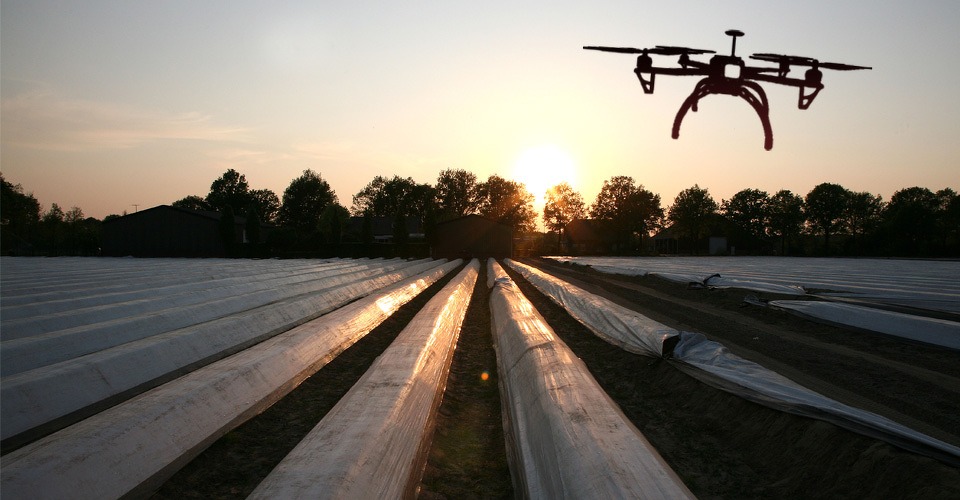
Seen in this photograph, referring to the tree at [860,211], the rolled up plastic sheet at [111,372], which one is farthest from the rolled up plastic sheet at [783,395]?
the tree at [860,211]

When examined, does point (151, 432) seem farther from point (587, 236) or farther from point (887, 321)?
point (587, 236)

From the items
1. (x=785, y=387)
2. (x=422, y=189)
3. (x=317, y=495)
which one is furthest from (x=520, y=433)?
(x=422, y=189)

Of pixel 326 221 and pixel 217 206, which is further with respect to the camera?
pixel 217 206

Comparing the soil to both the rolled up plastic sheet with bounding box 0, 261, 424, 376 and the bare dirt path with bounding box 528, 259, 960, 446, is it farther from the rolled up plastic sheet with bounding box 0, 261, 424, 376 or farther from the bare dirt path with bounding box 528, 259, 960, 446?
the rolled up plastic sheet with bounding box 0, 261, 424, 376

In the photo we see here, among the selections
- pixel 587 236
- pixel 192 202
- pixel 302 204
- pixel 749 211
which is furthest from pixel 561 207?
pixel 192 202

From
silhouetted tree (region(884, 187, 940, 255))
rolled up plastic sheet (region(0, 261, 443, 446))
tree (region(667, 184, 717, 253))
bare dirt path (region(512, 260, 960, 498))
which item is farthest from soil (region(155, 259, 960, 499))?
tree (region(667, 184, 717, 253))

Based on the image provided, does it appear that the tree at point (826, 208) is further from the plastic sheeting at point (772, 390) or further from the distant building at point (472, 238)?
the plastic sheeting at point (772, 390)

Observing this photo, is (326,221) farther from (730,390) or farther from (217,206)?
(730,390)
